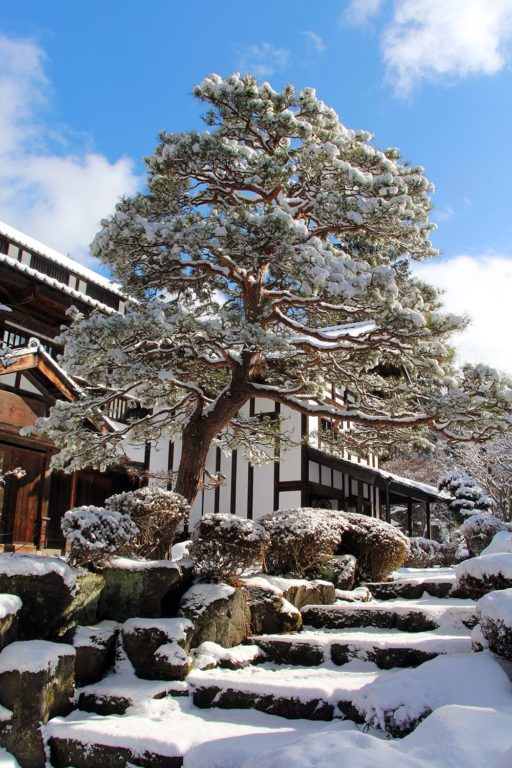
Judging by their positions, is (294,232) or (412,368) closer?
(294,232)

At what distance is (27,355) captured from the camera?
46.1 feet

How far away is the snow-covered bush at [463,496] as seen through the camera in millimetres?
21625

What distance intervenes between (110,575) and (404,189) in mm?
6904

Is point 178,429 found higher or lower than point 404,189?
lower

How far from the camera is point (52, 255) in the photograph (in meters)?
A: 20.1

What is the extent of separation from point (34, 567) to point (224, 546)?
238 cm

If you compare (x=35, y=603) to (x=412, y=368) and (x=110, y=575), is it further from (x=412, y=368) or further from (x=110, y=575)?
(x=412, y=368)

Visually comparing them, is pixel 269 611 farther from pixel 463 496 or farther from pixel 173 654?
pixel 463 496

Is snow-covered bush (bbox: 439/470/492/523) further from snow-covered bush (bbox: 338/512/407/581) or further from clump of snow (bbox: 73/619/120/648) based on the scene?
clump of snow (bbox: 73/619/120/648)

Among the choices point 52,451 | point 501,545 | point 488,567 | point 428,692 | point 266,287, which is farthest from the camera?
point 52,451

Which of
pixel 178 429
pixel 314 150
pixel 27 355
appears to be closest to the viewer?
pixel 314 150

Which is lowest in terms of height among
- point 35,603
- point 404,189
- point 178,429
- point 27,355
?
point 35,603

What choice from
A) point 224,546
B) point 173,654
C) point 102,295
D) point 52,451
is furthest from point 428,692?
point 102,295

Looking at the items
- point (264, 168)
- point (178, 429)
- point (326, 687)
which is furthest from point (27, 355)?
point (326, 687)
